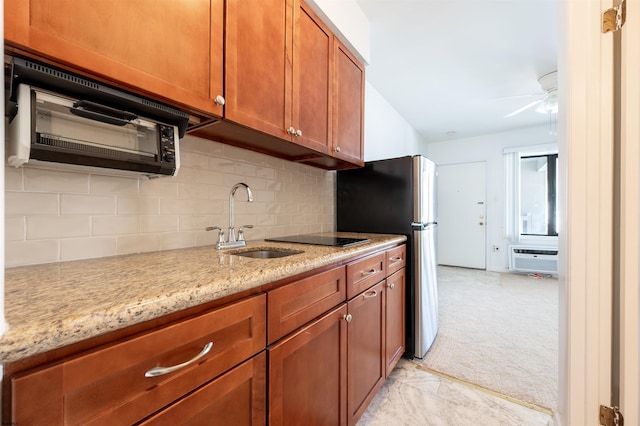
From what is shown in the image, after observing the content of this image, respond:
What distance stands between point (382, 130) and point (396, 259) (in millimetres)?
2145

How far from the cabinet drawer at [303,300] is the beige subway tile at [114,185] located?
777mm

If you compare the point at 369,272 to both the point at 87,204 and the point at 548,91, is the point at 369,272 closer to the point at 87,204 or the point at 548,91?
the point at 87,204

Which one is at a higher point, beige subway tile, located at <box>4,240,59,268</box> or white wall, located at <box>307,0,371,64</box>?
white wall, located at <box>307,0,371,64</box>

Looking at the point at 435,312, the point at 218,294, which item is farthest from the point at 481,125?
the point at 218,294

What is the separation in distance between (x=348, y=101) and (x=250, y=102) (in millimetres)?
911

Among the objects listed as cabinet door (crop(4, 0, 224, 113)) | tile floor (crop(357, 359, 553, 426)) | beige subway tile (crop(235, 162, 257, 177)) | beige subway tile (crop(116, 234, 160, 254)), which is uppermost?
cabinet door (crop(4, 0, 224, 113))

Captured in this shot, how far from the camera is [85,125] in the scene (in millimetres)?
863

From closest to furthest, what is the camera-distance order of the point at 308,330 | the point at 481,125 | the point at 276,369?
the point at 276,369, the point at 308,330, the point at 481,125

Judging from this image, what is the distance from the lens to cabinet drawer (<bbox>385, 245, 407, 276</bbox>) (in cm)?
178

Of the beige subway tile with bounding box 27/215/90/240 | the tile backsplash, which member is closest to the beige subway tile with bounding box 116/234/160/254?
the tile backsplash

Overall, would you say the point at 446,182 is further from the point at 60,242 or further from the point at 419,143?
the point at 60,242

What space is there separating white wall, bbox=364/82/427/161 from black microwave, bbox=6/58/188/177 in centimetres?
236

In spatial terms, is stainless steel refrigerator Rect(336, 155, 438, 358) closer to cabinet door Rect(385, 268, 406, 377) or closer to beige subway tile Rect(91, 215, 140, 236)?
cabinet door Rect(385, 268, 406, 377)

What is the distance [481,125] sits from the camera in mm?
4582
